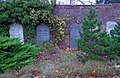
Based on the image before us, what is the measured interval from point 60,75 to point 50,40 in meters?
6.21

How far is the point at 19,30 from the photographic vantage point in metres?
13.8

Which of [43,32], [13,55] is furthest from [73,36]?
[13,55]

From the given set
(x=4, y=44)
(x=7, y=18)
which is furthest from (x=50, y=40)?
(x=4, y=44)

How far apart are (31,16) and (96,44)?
551cm

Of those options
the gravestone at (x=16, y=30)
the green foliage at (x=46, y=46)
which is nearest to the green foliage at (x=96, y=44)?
the green foliage at (x=46, y=46)

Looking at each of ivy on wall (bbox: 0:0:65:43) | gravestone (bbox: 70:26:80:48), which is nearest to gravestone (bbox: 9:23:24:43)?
ivy on wall (bbox: 0:0:65:43)

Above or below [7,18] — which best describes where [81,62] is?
below

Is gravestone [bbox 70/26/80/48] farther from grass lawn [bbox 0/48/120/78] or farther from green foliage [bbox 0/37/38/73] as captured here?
grass lawn [bbox 0/48/120/78]

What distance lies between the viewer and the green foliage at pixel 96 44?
839 centimetres

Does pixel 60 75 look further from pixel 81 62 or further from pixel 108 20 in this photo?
pixel 108 20

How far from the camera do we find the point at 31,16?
43.8ft

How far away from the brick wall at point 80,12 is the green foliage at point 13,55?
404cm

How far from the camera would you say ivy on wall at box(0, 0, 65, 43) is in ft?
43.7

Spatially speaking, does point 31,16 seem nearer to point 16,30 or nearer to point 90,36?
point 16,30
